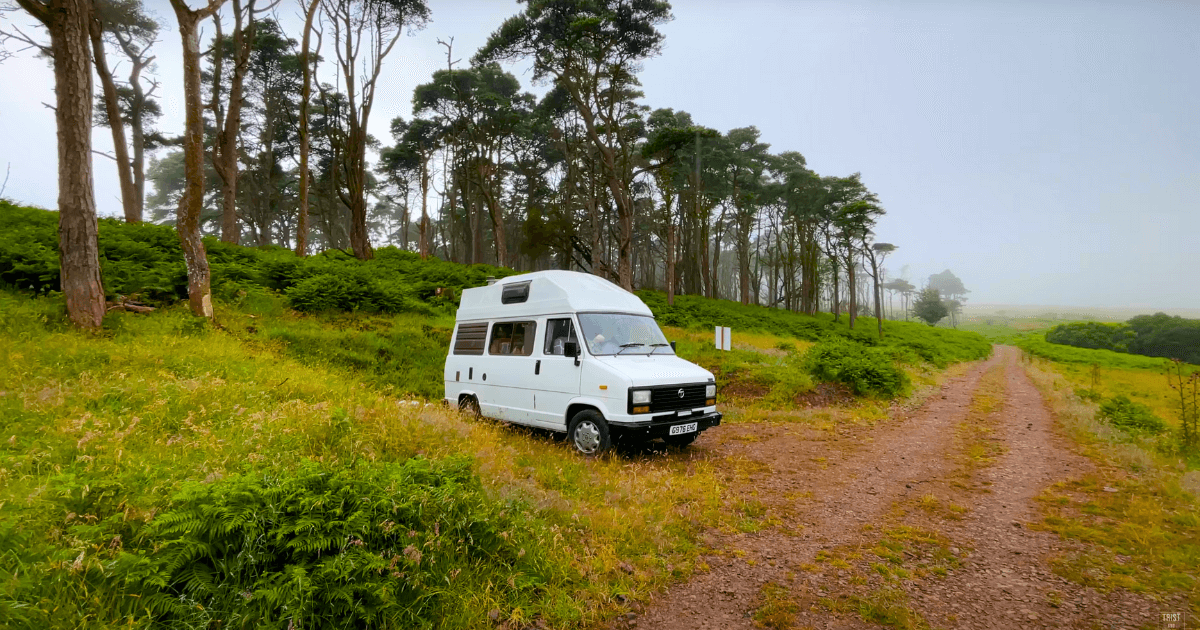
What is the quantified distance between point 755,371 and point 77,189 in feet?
49.0

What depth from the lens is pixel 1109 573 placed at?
395cm

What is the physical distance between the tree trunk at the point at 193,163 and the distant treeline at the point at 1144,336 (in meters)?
55.8

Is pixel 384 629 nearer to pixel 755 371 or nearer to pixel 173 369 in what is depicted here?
pixel 173 369

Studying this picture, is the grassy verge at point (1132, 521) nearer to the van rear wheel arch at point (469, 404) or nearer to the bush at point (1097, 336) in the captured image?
the van rear wheel arch at point (469, 404)

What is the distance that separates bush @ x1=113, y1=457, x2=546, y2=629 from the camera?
8.63 ft

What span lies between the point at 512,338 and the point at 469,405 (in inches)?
69.4

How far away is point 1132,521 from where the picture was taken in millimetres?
5004

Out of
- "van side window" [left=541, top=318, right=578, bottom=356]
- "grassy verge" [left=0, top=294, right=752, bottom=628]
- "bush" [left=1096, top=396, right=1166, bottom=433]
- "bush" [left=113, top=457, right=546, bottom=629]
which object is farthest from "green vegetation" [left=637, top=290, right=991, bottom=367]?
"bush" [left=113, top=457, right=546, bottom=629]

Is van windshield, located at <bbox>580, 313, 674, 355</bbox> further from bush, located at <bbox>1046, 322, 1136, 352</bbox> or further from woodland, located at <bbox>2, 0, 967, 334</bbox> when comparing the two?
bush, located at <bbox>1046, 322, 1136, 352</bbox>

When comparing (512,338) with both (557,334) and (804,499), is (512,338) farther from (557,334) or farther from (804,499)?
(804,499)

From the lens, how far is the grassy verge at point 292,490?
2.65 m

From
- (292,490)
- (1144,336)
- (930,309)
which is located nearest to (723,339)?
(292,490)

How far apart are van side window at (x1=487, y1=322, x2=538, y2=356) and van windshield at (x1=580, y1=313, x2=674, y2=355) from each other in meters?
1.13

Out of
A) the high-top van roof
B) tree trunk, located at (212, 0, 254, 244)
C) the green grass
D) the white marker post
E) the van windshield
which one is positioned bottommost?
the green grass
